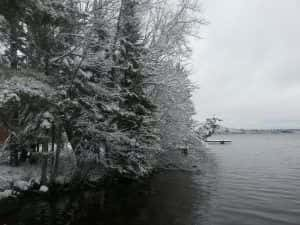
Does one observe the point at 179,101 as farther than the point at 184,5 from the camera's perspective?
Yes

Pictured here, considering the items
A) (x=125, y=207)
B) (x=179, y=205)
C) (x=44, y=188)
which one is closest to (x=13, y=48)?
(x=44, y=188)

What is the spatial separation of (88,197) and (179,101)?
9926mm

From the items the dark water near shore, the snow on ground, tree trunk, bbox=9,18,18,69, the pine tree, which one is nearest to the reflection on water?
the dark water near shore

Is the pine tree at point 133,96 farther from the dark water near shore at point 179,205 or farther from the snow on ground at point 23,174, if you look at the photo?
the snow on ground at point 23,174

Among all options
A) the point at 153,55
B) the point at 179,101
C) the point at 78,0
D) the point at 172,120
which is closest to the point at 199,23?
the point at 153,55

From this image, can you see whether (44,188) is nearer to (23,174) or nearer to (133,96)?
(23,174)


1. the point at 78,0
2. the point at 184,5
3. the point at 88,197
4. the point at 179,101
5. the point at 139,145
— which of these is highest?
the point at 184,5

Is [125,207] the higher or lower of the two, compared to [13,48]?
lower

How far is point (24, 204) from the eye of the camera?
10.4 metres

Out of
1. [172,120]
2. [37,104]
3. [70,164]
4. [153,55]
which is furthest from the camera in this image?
[172,120]

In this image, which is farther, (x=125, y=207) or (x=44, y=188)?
(x=44, y=188)

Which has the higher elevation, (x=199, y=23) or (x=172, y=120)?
(x=199, y=23)

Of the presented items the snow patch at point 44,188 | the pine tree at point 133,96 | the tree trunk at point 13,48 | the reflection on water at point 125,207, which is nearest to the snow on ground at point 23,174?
the snow patch at point 44,188

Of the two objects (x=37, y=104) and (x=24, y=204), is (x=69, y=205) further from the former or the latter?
(x=37, y=104)
